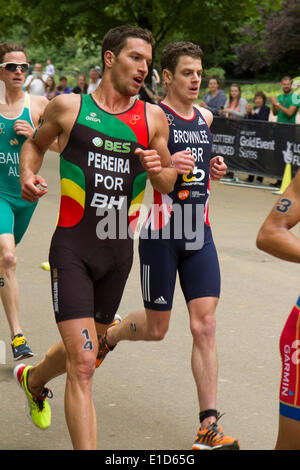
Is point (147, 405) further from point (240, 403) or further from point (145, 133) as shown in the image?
point (145, 133)

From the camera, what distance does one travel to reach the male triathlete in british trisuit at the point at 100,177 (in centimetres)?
415

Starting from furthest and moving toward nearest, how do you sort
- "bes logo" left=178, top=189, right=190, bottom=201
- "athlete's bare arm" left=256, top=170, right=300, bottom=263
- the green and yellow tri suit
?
1. the green and yellow tri suit
2. "bes logo" left=178, top=189, right=190, bottom=201
3. "athlete's bare arm" left=256, top=170, right=300, bottom=263

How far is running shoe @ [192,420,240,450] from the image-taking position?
14.4 feet

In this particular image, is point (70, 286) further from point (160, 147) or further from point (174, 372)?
point (174, 372)

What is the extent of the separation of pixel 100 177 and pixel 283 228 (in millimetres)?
1389

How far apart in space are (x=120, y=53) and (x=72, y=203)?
0.85 meters

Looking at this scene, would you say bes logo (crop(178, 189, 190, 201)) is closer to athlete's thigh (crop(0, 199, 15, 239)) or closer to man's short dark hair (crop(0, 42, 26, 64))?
athlete's thigh (crop(0, 199, 15, 239))

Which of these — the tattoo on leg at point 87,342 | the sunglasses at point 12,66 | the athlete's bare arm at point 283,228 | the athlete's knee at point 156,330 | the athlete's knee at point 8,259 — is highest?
the sunglasses at point 12,66

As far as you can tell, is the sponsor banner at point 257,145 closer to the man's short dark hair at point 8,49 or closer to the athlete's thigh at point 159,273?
the man's short dark hair at point 8,49

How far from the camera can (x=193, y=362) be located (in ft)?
15.8

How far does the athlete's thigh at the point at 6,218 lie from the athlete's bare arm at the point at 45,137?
172cm

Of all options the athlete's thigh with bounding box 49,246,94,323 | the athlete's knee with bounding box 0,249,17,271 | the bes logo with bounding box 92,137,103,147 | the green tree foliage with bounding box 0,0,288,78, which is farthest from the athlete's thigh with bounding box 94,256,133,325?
the green tree foliage with bounding box 0,0,288,78

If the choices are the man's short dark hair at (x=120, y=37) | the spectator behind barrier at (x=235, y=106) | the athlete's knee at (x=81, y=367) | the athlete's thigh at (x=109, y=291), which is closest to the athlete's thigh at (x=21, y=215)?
the athlete's thigh at (x=109, y=291)
